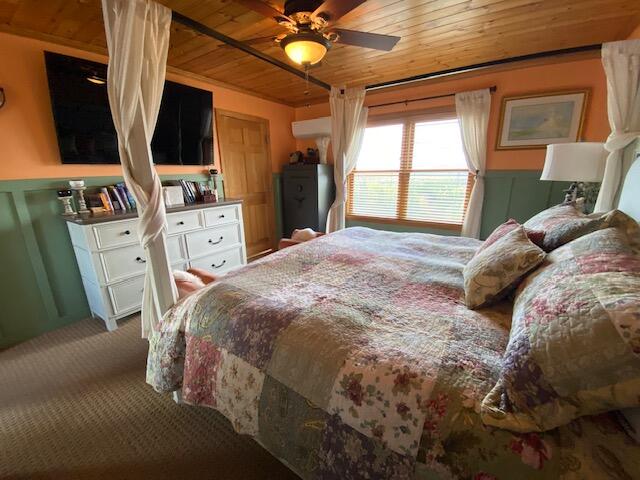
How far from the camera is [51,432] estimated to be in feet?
4.61

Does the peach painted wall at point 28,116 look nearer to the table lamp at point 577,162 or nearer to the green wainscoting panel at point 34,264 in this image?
the green wainscoting panel at point 34,264

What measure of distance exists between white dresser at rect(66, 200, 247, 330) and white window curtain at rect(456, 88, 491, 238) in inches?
117

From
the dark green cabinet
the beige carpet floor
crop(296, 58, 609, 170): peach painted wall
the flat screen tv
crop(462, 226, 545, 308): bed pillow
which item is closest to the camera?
crop(462, 226, 545, 308): bed pillow

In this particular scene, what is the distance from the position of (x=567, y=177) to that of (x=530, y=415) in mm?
2232

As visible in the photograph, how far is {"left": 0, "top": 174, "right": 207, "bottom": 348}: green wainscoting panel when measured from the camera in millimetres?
2057

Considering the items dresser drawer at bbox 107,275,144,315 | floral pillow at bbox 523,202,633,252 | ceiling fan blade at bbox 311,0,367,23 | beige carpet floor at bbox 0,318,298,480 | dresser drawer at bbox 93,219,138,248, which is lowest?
beige carpet floor at bbox 0,318,298,480

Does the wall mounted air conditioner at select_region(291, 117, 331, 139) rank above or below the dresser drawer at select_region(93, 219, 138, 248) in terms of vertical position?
above

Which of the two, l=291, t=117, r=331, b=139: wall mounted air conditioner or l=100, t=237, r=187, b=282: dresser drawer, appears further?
l=291, t=117, r=331, b=139: wall mounted air conditioner

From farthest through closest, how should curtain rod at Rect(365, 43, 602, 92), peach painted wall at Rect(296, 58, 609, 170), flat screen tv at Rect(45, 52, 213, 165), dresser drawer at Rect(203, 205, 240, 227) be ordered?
dresser drawer at Rect(203, 205, 240, 227), peach painted wall at Rect(296, 58, 609, 170), curtain rod at Rect(365, 43, 602, 92), flat screen tv at Rect(45, 52, 213, 165)

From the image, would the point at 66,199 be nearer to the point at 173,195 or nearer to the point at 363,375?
the point at 173,195

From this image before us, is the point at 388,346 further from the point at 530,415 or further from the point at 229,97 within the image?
the point at 229,97

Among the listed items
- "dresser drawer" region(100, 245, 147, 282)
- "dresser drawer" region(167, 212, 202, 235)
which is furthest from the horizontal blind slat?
"dresser drawer" region(100, 245, 147, 282)

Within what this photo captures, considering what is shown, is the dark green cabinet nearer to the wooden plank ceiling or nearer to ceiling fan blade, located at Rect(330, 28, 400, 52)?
the wooden plank ceiling

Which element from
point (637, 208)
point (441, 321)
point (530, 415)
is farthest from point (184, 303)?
point (637, 208)
